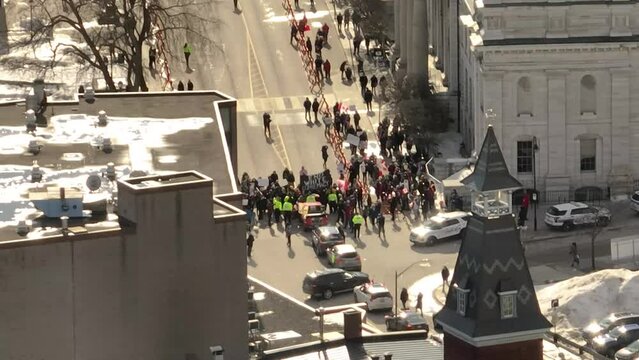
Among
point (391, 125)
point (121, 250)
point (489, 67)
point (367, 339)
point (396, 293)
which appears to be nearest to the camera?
point (121, 250)

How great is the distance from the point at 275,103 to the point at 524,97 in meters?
20.7

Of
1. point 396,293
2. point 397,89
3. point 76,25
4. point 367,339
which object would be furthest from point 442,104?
point 367,339

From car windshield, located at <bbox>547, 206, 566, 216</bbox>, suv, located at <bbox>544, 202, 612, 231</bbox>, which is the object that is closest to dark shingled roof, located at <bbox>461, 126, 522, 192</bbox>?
suv, located at <bbox>544, 202, 612, 231</bbox>

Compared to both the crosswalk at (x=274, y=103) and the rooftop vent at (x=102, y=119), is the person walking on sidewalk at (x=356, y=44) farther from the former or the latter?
the rooftop vent at (x=102, y=119)

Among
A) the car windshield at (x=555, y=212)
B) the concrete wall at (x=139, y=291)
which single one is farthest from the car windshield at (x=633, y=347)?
the concrete wall at (x=139, y=291)

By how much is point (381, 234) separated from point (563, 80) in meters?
13.8

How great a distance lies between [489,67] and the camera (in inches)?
4943

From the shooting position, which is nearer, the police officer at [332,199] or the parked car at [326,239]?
the parked car at [326,239]

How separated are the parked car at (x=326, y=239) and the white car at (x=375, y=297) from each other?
27.6 feet

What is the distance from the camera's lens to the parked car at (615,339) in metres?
96.1

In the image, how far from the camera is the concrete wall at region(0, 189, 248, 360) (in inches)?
2731

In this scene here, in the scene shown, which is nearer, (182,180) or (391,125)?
(182,180)

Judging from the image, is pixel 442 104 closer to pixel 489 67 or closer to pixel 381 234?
pixel 489 67

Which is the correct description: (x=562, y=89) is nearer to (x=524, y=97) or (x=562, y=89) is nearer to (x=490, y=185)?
(x=524, y=97)
